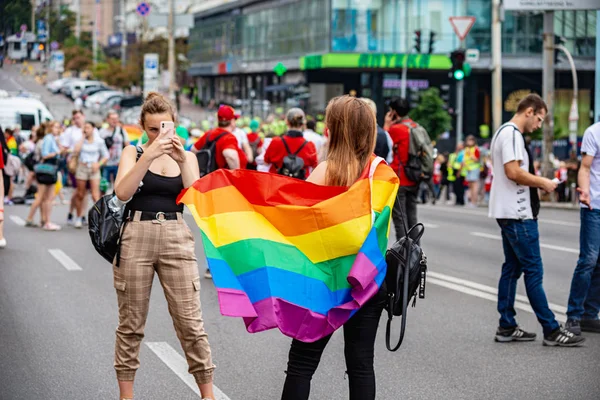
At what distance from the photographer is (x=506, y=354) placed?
8031mm

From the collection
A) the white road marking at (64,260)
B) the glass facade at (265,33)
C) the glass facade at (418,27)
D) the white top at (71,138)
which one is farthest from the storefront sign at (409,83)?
the white road marking at (64,260)

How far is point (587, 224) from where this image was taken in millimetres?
8711

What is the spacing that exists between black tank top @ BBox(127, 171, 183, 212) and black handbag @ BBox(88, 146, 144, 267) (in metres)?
0.09

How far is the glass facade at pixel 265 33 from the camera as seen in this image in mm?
62847

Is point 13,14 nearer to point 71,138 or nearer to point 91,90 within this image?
point 71,138

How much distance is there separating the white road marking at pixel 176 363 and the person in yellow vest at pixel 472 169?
2047cm

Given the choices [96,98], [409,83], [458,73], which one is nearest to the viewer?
[458,73]

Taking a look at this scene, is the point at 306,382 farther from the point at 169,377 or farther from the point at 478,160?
the point at 478,160

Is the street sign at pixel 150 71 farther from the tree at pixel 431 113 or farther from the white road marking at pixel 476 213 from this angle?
the white road marking at pixel 476 213

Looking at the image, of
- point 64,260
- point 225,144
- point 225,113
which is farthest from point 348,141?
point 64,260

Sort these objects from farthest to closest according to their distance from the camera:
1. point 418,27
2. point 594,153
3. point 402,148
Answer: point 418,27 → point 402,148 → point 594,153

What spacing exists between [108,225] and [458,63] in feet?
84.9

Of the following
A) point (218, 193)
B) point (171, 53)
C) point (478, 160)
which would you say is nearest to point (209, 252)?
point (218, 193)

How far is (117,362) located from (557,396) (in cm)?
267
